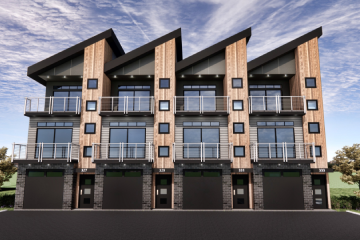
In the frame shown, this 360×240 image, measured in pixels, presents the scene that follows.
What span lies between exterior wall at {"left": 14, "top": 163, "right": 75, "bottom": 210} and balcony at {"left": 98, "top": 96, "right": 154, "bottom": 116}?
4332 millimetres

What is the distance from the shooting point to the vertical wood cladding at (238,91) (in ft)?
60.9

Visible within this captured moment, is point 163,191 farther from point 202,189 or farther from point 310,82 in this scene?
point 310,82

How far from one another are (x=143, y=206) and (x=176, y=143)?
4539 mm

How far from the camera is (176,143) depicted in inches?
744

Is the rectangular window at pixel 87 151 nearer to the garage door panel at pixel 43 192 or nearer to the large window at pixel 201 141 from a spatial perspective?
the garage door panel at pixel 43 192

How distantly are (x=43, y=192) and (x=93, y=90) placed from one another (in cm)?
742

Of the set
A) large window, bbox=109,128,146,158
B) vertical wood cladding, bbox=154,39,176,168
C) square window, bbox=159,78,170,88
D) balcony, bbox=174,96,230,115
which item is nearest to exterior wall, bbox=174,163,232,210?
vertical wood cladding, bbox=154,39,176,168

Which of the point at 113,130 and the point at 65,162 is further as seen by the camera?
the point at 113,130

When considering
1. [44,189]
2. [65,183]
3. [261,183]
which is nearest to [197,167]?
[261,183]
